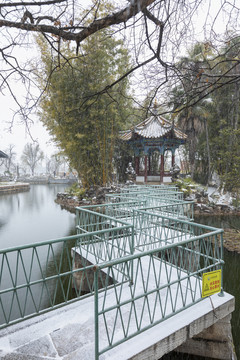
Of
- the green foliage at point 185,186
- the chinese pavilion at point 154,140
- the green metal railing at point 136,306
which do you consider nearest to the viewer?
the green metal railing at point 136,306

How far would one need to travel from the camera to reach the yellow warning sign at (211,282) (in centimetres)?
216

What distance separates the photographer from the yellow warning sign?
2.16 m

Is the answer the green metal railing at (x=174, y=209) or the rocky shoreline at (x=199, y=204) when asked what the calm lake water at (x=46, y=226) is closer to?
the rocky shoreline at (x=199, y=204)

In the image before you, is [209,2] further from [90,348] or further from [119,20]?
[90,348]

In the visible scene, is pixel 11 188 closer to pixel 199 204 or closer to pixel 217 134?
pixel 199 204

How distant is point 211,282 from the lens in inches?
87.4

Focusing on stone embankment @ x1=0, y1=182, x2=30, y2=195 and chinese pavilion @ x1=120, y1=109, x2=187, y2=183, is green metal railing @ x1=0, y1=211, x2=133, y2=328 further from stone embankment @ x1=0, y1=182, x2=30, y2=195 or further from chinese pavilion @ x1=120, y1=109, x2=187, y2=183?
stone embankment @ x1=0, y1=182, x2=30, y2=195

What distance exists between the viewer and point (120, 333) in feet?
6.65

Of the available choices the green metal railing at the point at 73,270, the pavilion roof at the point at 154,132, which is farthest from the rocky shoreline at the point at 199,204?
the green metal railing at the point at 73,270

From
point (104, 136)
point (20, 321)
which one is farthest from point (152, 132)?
point (20, 321)

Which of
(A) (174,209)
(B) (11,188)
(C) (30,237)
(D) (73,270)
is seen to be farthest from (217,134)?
(B) (11,188)

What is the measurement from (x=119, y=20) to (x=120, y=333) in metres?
2.52

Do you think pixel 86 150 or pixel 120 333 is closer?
pixel 120 333

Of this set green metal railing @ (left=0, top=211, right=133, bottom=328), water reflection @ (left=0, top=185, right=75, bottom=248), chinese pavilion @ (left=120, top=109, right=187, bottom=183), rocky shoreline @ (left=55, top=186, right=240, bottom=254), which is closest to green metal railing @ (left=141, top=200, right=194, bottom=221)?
green metal railing @ (left=0, top=211, right=133, bottom=328)
